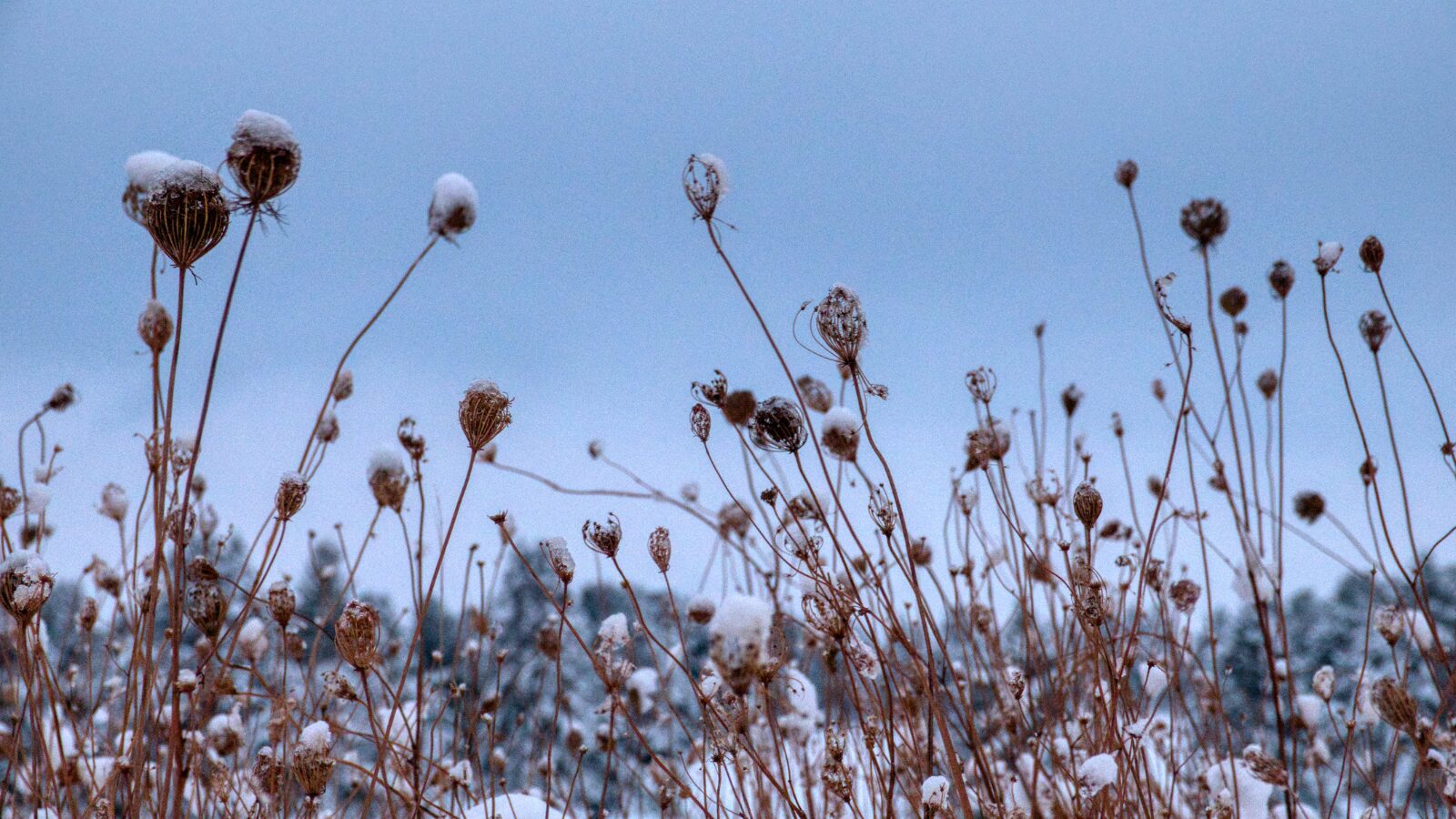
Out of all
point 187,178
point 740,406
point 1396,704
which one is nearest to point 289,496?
point 187,178

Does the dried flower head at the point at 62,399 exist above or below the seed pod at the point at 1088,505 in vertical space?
above

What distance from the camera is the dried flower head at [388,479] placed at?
2046 millimetres

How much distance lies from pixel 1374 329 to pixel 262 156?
8.38 feet

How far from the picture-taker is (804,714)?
9.06ft

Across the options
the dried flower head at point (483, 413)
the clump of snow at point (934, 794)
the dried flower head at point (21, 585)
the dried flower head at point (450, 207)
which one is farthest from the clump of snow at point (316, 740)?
the clump of snow at point (934, 794)

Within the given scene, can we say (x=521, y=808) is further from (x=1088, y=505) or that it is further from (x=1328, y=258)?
(x=1328, y=258)

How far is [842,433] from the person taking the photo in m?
1.99

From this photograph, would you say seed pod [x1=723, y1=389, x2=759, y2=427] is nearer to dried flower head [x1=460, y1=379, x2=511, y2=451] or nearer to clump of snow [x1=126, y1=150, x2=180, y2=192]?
dried flower head [x1=460, y1=379, x2=511, y2=451]

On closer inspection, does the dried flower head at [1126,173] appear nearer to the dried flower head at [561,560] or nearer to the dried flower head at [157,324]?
the dried flower head at [561,560]

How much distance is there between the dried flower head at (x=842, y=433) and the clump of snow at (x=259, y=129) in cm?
123

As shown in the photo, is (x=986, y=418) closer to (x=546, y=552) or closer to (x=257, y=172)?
(x=546, y=552)

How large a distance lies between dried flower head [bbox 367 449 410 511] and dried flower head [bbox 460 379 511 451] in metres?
0.35

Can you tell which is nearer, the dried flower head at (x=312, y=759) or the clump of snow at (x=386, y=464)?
the dried flower head at (x=312, y=759)

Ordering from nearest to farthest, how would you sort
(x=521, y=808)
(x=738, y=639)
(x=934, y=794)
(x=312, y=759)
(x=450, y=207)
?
(x=738, y=639), (x=450, y=207), (x=934, y=794), (x=312, y=759), (x=521, y=808)
